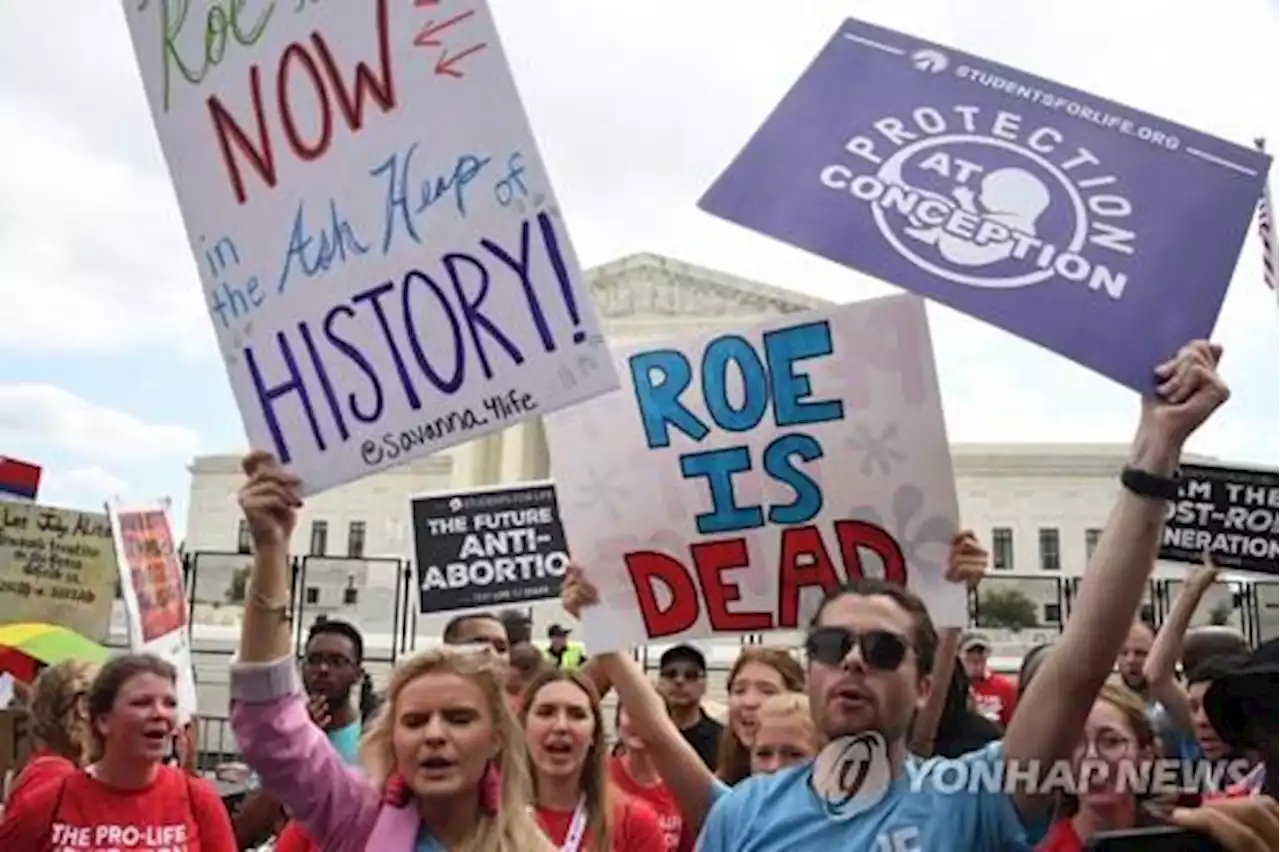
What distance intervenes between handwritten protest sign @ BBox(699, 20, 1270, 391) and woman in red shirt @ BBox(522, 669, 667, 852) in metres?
1.68

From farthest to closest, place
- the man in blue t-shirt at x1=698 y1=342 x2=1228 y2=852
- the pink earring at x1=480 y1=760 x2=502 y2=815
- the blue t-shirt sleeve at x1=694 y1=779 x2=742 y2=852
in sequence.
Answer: the pink earring at x1=480 y1=760 x2=502 y2=815 → the blue t-shirt sleeve at x1=694 y1=779 x2=742 y2=852 → the man in blue t-shirt at x1=698 y1=342 x2=1228 y2=852

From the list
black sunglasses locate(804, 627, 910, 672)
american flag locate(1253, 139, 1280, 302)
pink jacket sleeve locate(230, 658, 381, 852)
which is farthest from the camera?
american flag locate(1253, 139, 1280, 302)

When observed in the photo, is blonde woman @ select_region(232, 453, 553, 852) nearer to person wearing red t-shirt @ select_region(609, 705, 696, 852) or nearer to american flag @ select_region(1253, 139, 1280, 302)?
person wearing red t-shirt @ select_region(609, 705, 696, 852)

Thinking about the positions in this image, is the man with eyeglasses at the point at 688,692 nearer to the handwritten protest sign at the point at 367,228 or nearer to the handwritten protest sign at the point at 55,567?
the handwritten protest sign at the point at 367,228

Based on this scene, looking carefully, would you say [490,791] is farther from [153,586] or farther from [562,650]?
[562,650]

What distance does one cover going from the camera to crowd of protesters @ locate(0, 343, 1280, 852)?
7.63 ft

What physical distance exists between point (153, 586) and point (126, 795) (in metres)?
1.92

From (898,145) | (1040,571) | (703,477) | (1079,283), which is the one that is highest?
(1040,571)

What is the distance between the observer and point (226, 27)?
132 inches

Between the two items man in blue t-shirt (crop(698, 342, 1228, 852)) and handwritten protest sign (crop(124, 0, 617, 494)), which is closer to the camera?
man in blue t-shirt (crop(698, 342, 1228, 852))

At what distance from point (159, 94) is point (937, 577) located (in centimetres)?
229

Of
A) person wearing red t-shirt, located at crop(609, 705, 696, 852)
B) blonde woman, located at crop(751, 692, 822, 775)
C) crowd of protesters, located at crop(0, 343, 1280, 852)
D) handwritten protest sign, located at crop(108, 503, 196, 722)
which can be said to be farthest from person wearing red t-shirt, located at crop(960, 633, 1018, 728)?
blonde woman, located at crop(751, 692, 822, 775)

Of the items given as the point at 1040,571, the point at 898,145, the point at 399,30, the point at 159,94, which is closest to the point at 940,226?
the point at 898,145

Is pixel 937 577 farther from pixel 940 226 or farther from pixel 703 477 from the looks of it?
pixel 940 226
